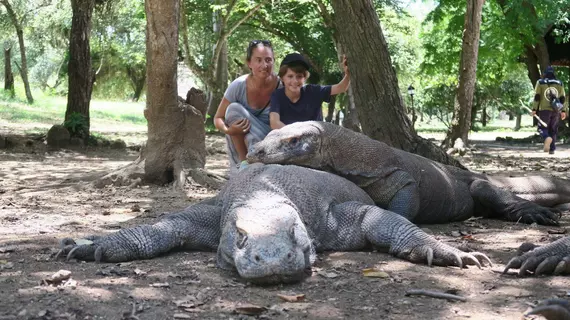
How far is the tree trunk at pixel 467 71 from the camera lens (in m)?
11.4

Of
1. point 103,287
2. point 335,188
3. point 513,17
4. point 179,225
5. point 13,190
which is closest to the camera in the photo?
point 103,287

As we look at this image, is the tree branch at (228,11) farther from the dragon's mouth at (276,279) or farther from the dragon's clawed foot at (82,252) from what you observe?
the dragon's mouth at (276,279)

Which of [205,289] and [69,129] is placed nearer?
[205,289]

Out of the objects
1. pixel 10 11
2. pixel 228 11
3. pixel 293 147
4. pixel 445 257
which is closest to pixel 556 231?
pixel 445 257

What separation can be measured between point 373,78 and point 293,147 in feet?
6.54

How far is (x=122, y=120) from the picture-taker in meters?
23.8

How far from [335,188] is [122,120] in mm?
20855

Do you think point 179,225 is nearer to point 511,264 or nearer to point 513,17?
point 511,264

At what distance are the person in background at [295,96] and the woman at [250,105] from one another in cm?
20

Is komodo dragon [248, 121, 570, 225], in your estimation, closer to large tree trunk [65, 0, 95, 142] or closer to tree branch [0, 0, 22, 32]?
large tree trunk [65, 0, 95, 142]

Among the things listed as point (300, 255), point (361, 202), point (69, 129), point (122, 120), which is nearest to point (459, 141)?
point (69, 129)

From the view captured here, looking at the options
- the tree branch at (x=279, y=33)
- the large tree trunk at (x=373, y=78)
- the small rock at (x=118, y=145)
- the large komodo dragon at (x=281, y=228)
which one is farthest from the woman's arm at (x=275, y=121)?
the tree branch at (x=279, y=33)

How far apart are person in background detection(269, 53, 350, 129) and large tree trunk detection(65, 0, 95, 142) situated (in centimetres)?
751

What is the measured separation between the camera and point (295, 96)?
5.13 metres
